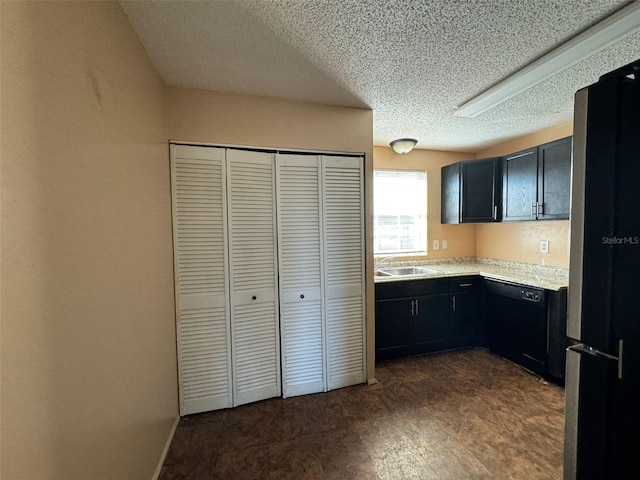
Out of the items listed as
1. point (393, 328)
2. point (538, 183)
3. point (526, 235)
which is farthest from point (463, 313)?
point (538, 183)

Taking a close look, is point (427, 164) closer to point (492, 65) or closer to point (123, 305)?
point (492, 65)

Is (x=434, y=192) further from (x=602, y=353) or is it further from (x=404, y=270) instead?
(x=602, y=353)

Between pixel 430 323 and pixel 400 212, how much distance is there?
4.70ft

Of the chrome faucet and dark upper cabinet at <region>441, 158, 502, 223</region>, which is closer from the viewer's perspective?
dark upper cabinet at <region>441, 158, 502, 223</region>

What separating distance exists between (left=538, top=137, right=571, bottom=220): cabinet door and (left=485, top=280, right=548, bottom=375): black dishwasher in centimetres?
76

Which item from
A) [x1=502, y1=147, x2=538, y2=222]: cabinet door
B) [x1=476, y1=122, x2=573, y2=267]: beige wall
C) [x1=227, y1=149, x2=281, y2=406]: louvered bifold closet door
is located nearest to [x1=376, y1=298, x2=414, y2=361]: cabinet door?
[x1=227, y1=149, x2=281, y2=406]: louvered bifold closet door

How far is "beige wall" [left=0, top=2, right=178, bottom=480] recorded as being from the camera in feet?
2.22

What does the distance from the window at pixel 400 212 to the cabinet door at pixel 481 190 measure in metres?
0.52

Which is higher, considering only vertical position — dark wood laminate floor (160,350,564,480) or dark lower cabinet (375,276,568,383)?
dark lower cabinet (375,276,568,383)

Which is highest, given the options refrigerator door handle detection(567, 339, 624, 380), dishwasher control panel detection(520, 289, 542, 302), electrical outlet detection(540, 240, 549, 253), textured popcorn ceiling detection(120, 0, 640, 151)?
textured popcorn ceiling detection(120, 0, 640, 151)

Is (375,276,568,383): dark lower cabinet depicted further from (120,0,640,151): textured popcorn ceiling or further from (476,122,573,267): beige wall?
(120,0,640,151): textured popcorn ceiling

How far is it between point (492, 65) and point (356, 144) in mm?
1035

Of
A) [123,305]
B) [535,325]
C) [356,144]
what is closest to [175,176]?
[123,305]

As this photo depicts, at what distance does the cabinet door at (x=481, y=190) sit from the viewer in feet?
10.3
